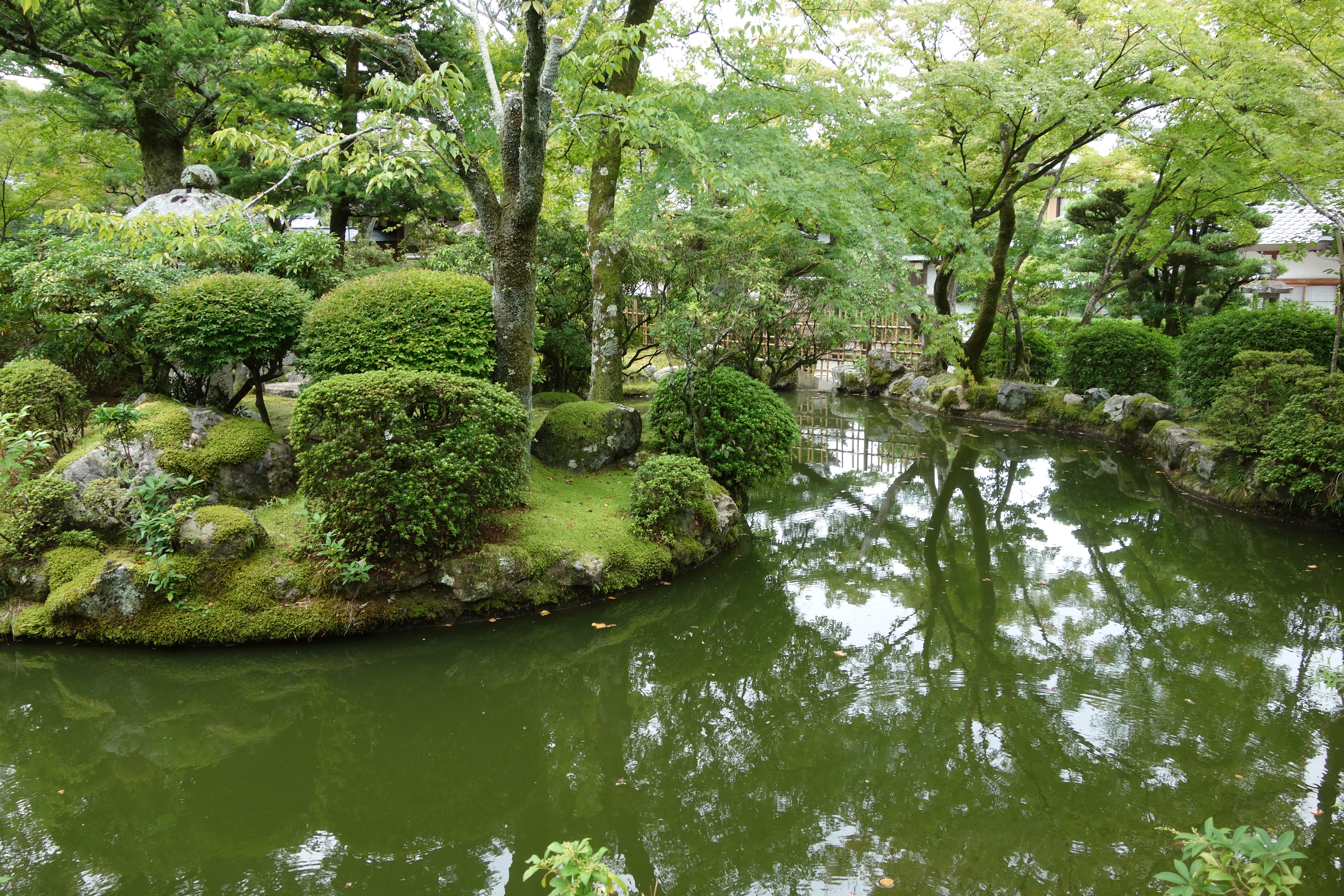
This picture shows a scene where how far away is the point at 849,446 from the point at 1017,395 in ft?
12.1

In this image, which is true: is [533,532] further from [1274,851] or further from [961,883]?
[1274,851]

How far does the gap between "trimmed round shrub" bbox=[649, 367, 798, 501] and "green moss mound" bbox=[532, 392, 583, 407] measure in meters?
2.06

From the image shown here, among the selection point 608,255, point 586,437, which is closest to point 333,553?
point 586,437

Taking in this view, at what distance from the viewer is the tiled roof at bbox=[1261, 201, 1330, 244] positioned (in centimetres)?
1110

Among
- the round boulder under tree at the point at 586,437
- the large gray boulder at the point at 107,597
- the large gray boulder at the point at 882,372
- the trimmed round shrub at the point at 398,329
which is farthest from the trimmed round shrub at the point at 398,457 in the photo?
the large gray boulder at the point at 882,372

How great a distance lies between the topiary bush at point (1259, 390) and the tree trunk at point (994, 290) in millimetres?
3924

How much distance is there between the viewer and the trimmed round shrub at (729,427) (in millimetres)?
7055

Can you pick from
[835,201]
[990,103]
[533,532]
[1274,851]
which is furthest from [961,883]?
[990,103]

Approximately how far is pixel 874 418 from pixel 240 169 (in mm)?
10816

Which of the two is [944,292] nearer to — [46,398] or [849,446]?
[849,446]

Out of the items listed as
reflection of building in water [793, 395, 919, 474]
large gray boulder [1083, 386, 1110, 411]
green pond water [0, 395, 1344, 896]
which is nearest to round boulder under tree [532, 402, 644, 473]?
green pond water [0, 395, 1344, 896]

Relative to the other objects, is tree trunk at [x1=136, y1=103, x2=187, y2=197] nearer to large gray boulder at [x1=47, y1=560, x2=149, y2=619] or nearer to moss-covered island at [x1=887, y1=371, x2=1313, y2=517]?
large gray boulder at [x1=47, y1=560, x2=149, y2=619]

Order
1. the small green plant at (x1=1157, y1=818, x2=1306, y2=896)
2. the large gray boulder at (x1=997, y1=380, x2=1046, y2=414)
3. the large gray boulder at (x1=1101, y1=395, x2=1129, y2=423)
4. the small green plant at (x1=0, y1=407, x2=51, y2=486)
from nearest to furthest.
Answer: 1. the small green plant at (x1=1157, y1=818, x2=1306, y2=896)
2. the small green plant at (x1=0, y1=407, x2=51, y2=486)
3. the large gray boulder at (x1=1101, y1=395, x2=1129, y2=423)
4. the large gray boulder at (x1=997, y1=380, x2=1046, y2=414)

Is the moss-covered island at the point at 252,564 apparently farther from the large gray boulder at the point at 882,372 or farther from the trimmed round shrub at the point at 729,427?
the large gray boulder at the point at 882,372
